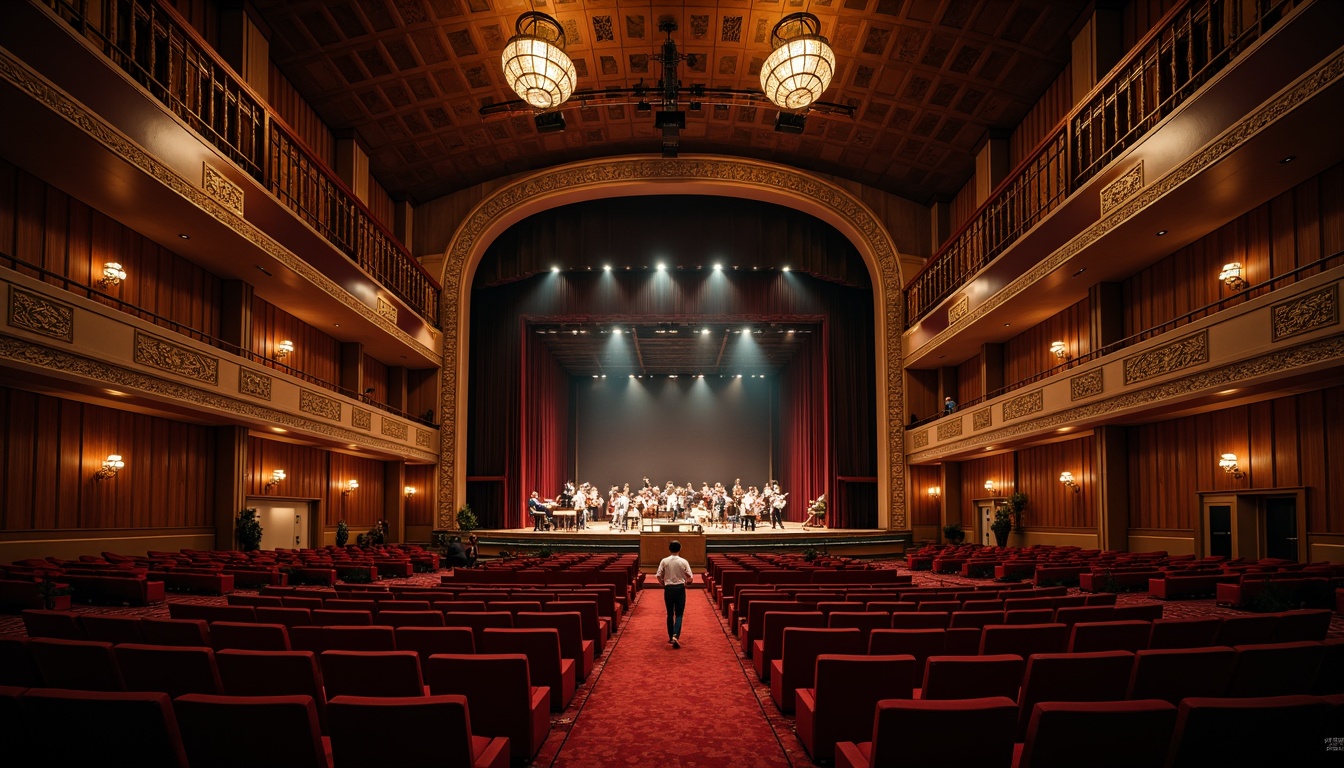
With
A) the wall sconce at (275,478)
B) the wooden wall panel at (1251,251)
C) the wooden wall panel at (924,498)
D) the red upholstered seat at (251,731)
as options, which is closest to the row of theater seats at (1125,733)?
the red upholstered seat at (251,731)

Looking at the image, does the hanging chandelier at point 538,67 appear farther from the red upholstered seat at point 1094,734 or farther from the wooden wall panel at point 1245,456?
the red upholstered seat at point 1094,734

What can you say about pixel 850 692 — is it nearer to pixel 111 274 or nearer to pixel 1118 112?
pixel 1118 112

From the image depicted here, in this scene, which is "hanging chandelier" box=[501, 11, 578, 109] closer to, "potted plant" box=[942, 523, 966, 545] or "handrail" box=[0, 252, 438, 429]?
"handrail" box=[0, 252, 438, 429]

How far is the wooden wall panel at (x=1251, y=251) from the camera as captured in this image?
10.8 metres

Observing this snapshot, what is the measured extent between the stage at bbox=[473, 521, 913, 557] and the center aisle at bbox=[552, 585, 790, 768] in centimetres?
1096

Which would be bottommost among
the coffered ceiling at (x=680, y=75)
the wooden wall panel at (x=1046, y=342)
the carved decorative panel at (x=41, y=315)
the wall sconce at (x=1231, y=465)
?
the wall sconce at (x=1231, y=465)

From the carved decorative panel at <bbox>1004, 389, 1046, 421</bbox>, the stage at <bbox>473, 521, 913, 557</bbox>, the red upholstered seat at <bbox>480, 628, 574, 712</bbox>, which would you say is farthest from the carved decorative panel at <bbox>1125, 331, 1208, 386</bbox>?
the red upholstered seat at <bbox>480, 628, 574, 712</bbox>

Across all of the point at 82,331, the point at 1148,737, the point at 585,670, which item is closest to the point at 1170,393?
the point at 585,670

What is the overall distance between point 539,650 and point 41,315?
8.70 m

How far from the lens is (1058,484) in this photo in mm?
17625

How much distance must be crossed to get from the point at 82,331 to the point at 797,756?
10.6 meters

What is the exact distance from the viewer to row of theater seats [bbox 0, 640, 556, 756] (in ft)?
11.1

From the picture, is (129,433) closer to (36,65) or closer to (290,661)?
(36,65)

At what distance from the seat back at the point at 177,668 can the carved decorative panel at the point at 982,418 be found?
55.5ft
